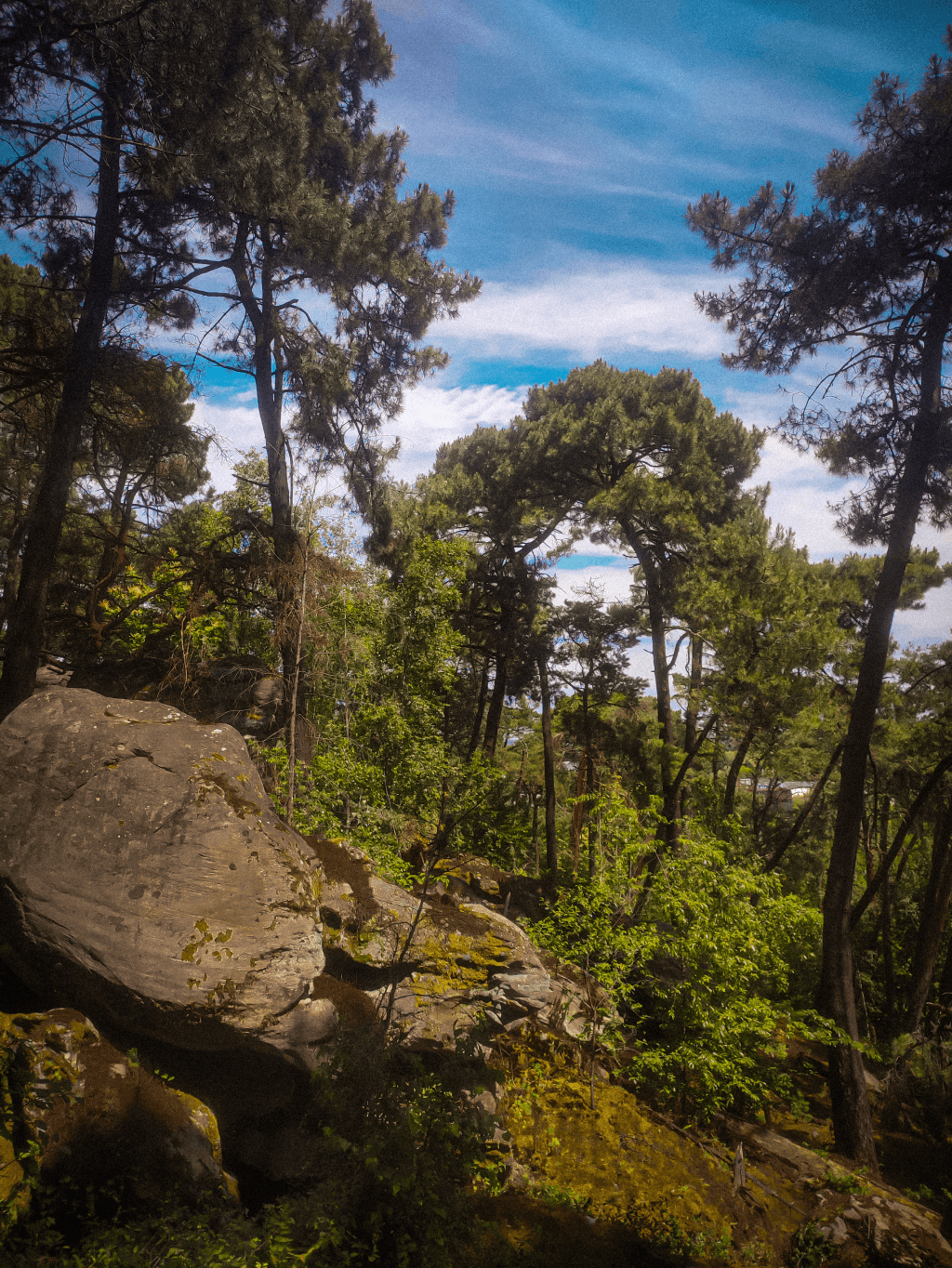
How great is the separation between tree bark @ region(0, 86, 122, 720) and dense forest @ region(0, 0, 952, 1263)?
4 centimetres

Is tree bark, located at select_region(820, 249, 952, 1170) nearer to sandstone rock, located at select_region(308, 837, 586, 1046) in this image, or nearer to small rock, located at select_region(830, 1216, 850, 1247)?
small rock, located at select_region(830, 1216, 850, 1247)

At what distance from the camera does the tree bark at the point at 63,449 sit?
22.2 feet

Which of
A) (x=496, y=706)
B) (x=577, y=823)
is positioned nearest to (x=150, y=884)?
(x=577, y=823)

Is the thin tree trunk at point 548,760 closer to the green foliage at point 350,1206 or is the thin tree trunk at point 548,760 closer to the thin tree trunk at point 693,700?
the thin tree trunk at point 693,700

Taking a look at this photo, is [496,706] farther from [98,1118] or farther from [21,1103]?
[21,1103]

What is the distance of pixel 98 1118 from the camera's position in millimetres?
4164

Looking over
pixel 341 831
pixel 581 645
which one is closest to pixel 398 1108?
→ pixel 341 831

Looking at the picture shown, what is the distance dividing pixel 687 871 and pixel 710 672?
4.49 meters

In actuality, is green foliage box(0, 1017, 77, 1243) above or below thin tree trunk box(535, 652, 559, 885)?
below

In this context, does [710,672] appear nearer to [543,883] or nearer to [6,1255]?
[543,883]

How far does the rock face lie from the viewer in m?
4.62

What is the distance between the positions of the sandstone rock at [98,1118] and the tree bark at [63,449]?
3812 mm

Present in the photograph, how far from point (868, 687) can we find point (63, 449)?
1085 centimetres

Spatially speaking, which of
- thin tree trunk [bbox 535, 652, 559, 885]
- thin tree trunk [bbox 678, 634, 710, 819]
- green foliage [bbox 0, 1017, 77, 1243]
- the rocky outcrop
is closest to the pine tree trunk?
thin tree trunk [bbox 678, 634, 710, 819]
